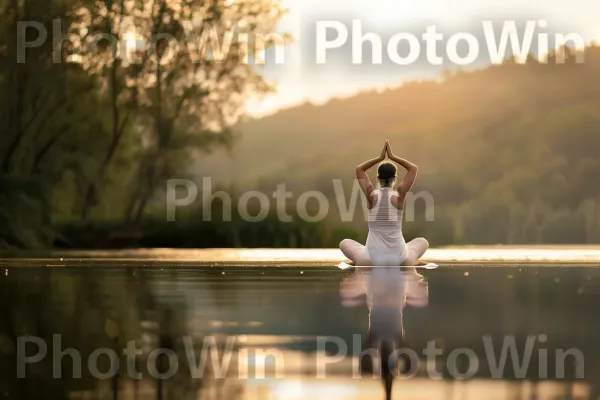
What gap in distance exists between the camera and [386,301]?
13688mm

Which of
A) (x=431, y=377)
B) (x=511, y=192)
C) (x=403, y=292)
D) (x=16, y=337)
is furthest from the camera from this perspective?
(x=511, y=192)

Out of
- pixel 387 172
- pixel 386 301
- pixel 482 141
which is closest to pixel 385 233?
pixel 387 172

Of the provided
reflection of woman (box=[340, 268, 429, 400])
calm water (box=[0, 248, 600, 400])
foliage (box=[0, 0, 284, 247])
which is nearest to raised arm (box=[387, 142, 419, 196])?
reflection of woman (box=[340, 268, 429, 400])

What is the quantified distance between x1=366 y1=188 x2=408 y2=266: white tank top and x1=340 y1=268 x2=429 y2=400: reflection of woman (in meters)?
0.30

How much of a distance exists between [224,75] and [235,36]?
127 centimetres

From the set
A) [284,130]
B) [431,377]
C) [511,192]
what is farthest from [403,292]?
[284,130]

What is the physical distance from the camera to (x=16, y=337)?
10.2m

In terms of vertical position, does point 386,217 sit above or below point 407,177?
below

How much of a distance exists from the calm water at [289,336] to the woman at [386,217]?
1832mm

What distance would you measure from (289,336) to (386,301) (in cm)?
343

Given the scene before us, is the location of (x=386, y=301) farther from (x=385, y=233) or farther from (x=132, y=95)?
(x=132, y=95)

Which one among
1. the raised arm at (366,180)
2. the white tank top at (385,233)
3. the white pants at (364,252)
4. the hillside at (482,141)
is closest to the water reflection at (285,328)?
the white tank top at (385,233)

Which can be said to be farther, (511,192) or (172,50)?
(511,192)

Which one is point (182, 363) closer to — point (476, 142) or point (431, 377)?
point (431, 377)
